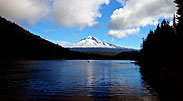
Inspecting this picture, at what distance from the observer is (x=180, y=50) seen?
57844 millimetres

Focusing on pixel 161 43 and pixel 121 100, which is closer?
pixel 121 100

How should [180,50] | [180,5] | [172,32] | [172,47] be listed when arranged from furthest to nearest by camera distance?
[172,32] < [172,47] < [180,50] < [180,5]

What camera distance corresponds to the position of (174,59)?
65875 millimetres

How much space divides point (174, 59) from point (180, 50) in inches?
355

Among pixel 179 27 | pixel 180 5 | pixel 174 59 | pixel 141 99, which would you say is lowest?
pixel 141 99

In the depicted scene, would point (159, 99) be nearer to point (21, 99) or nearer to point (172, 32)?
point (21, 99)

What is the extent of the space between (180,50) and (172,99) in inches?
1692

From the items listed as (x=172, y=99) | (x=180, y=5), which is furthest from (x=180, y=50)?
(x=172, y=99)

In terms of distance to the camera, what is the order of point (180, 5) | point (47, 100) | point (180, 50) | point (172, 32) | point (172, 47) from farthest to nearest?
point (172, 32), point (172, 47), point (180, 50), point (180, 5), point (47, 100)

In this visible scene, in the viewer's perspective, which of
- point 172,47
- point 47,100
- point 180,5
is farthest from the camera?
point 172,47

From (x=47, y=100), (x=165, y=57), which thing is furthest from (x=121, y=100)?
(x=165, y=57)

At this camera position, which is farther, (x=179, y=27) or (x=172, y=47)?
(x=172, y=47)

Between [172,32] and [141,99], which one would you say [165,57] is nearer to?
[172,32]

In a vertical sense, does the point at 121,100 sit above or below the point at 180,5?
below
